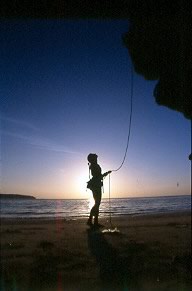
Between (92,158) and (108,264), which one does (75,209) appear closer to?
(92,158)

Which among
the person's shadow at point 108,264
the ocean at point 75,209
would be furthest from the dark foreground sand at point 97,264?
the ocean at point 75,209

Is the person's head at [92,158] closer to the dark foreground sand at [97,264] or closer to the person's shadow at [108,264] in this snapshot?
the dark foreground sand at [97,264]

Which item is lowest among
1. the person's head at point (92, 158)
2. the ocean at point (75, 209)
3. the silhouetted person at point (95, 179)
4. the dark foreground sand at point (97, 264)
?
the ocean at point (75, 209)

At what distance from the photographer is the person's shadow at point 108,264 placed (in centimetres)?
409

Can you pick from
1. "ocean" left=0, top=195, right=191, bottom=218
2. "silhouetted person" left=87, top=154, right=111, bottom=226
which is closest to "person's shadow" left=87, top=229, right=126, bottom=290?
"silhouetted person" left=87, top=154, right=111, bottom=226

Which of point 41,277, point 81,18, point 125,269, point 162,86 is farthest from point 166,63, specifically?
point 41,277

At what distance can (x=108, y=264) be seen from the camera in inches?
198

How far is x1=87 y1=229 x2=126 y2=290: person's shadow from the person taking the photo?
161 inches

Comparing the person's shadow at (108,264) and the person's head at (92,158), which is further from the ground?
the person's head at (92,158)

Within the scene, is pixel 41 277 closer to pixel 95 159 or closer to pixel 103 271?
pixel 103 271

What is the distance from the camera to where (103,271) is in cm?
464

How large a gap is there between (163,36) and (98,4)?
2.72 meters

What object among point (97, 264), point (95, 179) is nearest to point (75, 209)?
point (95, 179)

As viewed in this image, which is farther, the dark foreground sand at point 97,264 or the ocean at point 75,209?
the ocean at point 75,209
